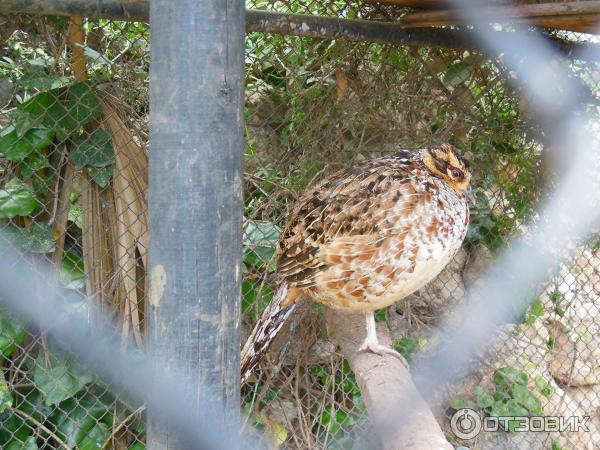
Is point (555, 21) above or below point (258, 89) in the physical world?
above

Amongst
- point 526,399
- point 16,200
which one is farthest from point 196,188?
point 526,399

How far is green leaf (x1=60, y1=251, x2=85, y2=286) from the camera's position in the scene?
3006 millimetres

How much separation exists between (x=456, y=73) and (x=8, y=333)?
2.46 m

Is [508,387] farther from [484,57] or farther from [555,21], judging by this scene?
[555,21]

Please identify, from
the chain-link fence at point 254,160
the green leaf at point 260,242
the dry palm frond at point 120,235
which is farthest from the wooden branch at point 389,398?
the dry palm frond at point 120,235

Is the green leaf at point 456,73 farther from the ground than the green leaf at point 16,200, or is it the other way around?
the green leaf at point 456,73

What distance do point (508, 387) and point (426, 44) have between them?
2.18 metres

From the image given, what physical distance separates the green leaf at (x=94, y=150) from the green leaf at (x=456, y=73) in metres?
1.64

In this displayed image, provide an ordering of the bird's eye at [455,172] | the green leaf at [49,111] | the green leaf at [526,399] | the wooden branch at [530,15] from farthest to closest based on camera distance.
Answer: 1. the green leaf at [526,399]
2. the green leaf at [49,111]
3. the bird's eye at [455,172]
4. the wooden branch at [530,15]

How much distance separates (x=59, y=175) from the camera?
2959 mm

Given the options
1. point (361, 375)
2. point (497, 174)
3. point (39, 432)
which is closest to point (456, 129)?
point (497, 174)

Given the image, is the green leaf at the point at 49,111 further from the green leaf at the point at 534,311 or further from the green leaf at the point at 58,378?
the green leaf at the point at 534,311

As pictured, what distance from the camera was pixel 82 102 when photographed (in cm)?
280

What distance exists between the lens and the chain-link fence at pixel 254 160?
9.28ft
